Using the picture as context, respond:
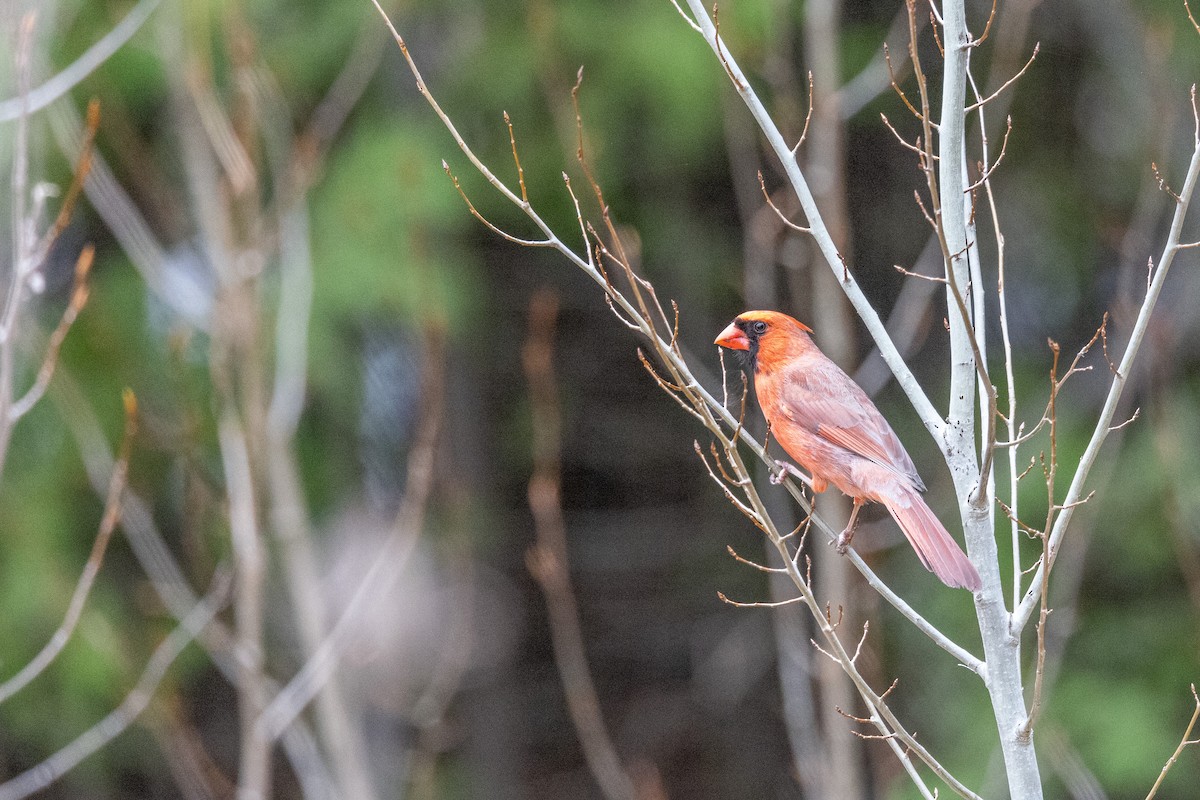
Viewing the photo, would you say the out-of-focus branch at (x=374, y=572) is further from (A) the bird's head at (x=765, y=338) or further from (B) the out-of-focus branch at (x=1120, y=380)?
(B) the out-of-focus branch at (x=1120, y=380)

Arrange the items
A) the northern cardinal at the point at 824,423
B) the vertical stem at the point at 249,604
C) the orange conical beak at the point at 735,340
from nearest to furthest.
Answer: the northern cardinal at the point at 824,423 → the orange conical beak at the point at 735,340 → the vertical stem at the point at 249,604

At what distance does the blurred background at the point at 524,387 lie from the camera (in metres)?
5.26

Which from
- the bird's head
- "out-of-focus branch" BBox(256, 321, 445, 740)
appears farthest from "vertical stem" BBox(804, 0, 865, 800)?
"out-of-focus branch" BBox(256, 321, 445, 740)

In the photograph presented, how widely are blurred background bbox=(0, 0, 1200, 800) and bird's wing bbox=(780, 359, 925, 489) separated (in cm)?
129

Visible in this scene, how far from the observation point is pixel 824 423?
12.5ft

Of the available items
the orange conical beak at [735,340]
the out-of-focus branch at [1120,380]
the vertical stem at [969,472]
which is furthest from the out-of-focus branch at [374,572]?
the out-of-focus branch at [1120,380]

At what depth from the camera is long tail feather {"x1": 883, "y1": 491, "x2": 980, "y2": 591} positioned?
2.75 m

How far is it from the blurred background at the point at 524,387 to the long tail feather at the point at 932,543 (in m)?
1.81

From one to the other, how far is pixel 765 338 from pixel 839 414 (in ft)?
1.54

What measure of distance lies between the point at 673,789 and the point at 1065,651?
3.08 m

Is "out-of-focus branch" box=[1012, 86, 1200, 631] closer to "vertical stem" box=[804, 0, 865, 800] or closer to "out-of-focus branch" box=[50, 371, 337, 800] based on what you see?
"vertical stem" box=[804, 0, 865, 800]

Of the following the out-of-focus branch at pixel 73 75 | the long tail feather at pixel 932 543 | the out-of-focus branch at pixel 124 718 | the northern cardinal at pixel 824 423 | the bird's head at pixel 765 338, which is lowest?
the out-of-focus branch at pixel 124 718

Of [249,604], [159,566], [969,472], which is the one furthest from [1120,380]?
[159,566]

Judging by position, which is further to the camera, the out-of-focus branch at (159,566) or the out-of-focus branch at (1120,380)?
the out-of-focus branch at (159,566)
